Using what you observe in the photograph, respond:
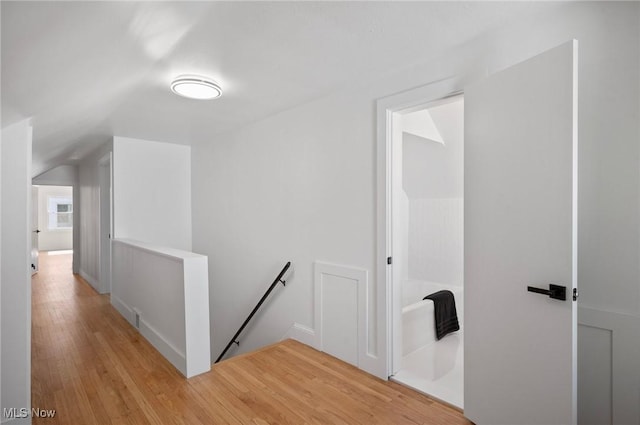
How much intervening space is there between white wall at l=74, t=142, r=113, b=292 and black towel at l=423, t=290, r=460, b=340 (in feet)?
15.3

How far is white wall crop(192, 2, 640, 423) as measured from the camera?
1.50m

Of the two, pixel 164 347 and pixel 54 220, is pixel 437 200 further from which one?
pixel 54 220

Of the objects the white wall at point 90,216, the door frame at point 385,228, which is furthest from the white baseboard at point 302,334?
the white wall at point 90,216

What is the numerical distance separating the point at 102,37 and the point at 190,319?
190 centimetres

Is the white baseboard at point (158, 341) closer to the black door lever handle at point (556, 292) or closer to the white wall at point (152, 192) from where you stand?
the white wall at point (152, 192)

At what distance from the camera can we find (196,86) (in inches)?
93.4

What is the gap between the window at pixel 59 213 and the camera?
10.9 metres

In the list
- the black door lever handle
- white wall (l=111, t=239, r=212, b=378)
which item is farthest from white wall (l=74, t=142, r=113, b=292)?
the black door lever handle

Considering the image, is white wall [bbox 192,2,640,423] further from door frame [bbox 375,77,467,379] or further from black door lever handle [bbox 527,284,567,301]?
black door lever handle [bbox 527,284,567,301]

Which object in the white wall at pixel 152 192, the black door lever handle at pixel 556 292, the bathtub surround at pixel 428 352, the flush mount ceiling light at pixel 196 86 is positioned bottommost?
the bathtub surround at pixel 428 352

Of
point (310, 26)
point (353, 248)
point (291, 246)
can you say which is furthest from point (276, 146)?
point (310, 26)

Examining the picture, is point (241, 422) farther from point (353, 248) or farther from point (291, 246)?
point (291, 246)

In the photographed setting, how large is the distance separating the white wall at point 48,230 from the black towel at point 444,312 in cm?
1244

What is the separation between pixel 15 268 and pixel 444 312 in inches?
146
